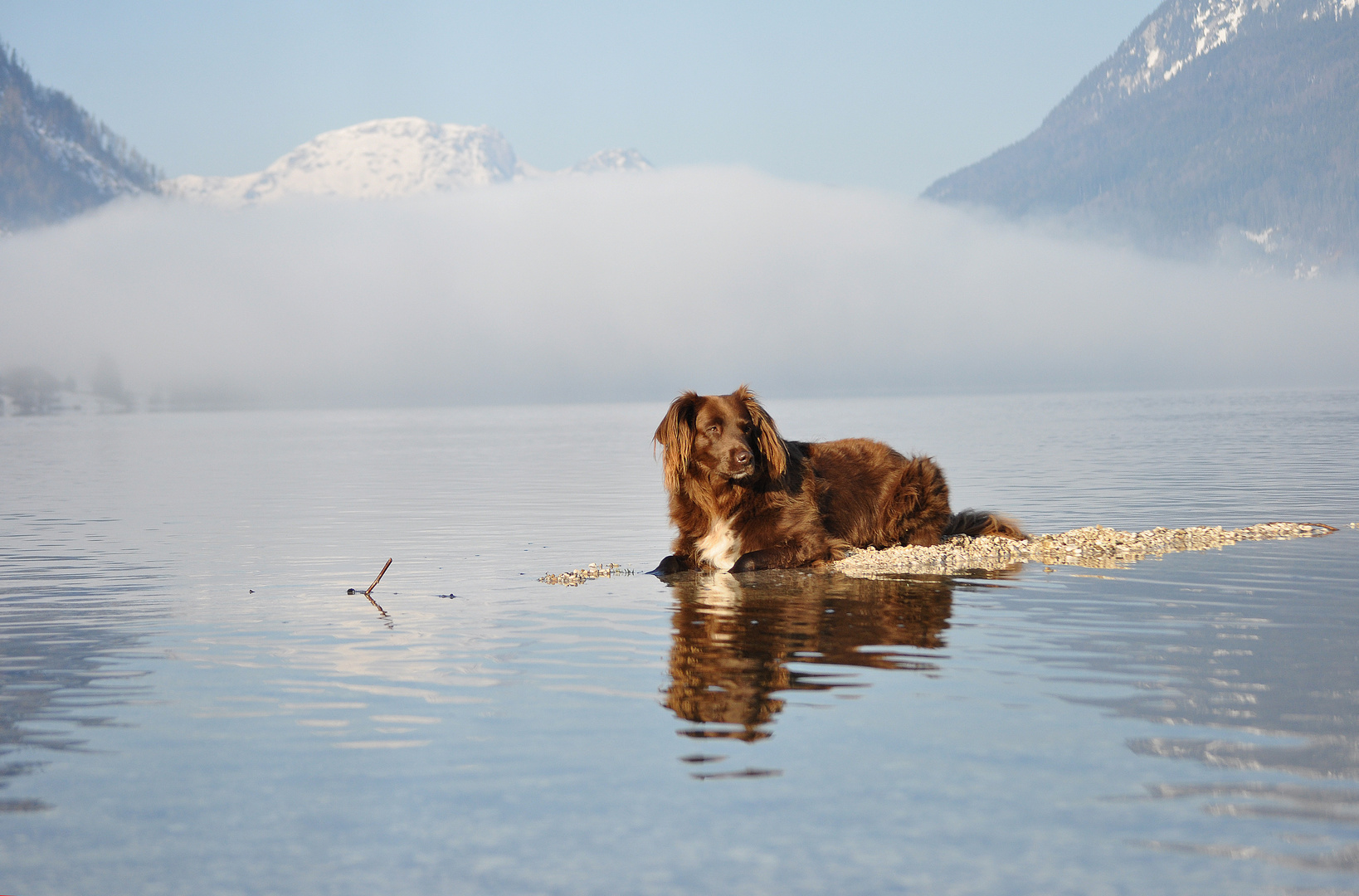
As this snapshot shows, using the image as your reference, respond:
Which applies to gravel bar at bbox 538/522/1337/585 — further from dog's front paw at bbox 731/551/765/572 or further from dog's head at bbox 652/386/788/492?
dog's head at bbox 652/386/788/492

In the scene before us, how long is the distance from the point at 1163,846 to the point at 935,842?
0.88m

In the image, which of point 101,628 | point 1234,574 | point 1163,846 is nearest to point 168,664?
point 101,628

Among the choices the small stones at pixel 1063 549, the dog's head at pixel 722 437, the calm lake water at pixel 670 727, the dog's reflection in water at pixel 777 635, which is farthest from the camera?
the small stones at pixel 1063 549

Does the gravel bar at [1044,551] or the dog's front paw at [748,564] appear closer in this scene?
the dog's front paw at [748,564]

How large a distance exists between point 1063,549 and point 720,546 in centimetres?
417

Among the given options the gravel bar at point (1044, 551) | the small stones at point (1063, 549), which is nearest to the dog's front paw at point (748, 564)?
the gravel bar at point (1044, 551)

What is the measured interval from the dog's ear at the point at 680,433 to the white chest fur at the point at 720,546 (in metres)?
0.77

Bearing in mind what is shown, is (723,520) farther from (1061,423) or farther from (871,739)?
(1061,423)

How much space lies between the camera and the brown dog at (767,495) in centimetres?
1295

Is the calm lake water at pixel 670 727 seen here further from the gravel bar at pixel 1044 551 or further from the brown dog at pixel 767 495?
the brown dog at pixel 767 495

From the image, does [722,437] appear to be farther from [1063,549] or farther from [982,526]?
[982,526]

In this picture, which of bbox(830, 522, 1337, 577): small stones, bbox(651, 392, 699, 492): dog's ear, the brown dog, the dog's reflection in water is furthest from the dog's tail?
bbox(651, 392, 699, 492): dog's ear

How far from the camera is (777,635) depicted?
9453 mm

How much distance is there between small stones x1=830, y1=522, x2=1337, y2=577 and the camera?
1352cm
